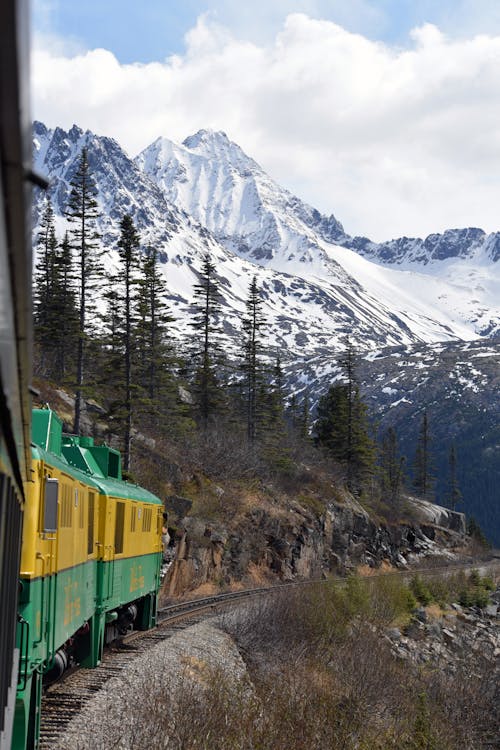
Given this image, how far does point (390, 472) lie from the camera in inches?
4286

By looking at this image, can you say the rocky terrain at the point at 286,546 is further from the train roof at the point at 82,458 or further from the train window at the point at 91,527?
the train window at the point at 91,527

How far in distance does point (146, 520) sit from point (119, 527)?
145 inches

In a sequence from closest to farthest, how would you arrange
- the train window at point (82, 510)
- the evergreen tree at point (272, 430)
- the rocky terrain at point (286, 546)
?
the train window at point (82, 510) → the rocky terrain at point (286, 546) → the evergreen tree at point (272, 430)

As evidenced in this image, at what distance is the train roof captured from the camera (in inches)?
405

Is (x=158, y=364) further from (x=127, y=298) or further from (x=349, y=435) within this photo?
(x=349, y=435)

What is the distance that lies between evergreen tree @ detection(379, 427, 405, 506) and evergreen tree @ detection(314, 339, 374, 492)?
22.4 ft

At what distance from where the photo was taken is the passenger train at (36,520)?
1548 millimetres

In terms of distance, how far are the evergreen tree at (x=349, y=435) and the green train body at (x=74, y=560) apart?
52390 millimetres

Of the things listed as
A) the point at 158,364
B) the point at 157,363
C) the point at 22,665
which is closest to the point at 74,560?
the point at 22,665

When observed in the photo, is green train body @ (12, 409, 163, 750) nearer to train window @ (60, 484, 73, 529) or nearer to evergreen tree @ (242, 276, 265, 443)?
train window @ (60, 484, 73, 529)

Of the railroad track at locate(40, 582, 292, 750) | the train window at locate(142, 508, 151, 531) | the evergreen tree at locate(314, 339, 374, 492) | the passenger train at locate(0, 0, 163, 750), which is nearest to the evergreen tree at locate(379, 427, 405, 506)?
the evergreen tree at locate(314, 339, 374, 492)

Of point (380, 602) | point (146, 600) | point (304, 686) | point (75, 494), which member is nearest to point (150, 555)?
point (146, 600)

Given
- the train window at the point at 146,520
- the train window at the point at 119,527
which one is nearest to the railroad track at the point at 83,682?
the train window at the point at 119,527

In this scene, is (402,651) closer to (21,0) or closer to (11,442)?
(11,442)
